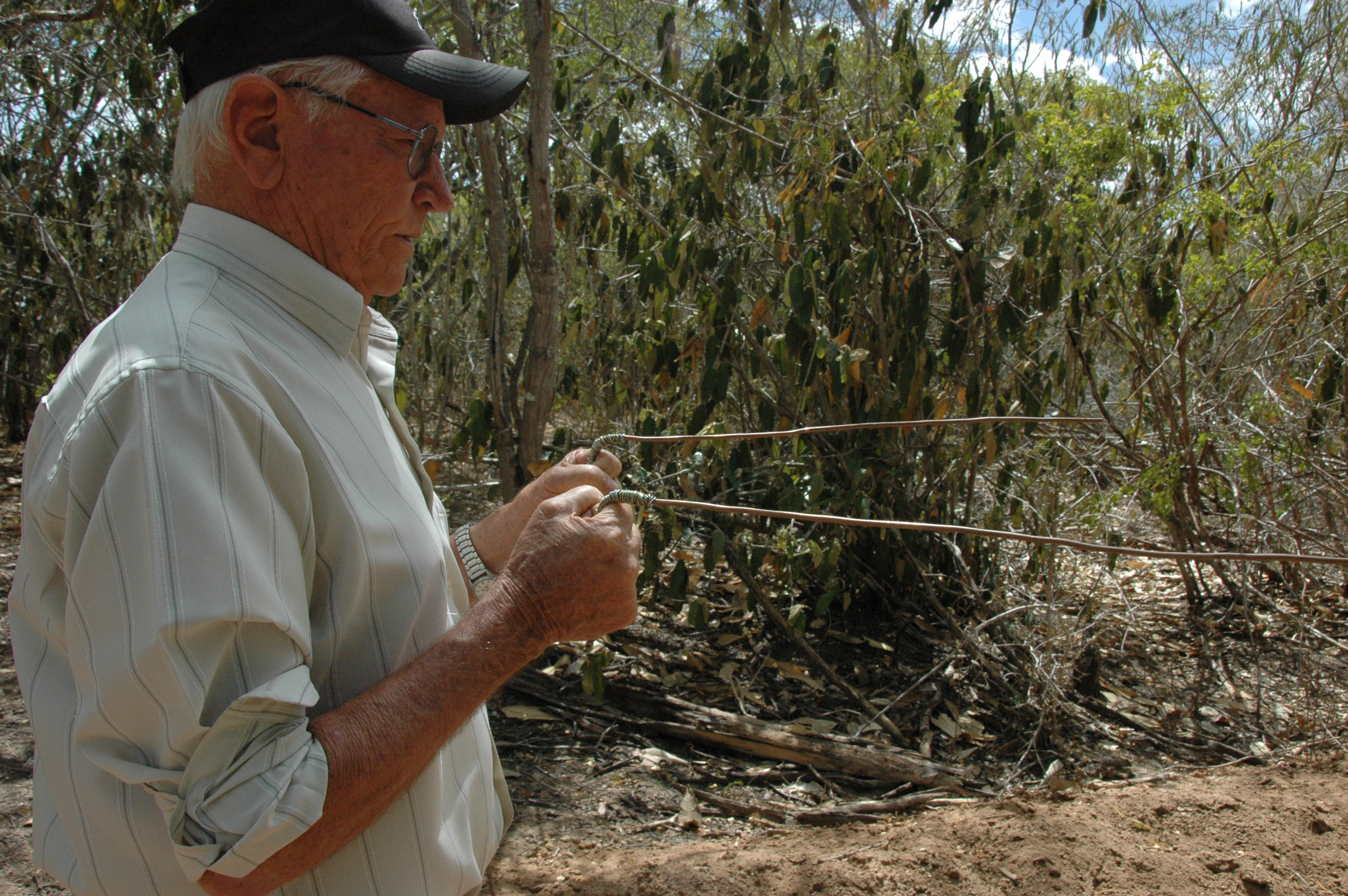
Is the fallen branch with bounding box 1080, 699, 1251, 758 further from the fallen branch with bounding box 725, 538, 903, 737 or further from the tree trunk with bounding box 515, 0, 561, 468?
the tree trunk with bounding box 515, 0, 561, 468

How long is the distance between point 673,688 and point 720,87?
247 cm

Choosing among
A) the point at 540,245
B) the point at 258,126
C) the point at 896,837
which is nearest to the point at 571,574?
the point at 258,126

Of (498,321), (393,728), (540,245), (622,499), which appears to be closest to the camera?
(393,728)

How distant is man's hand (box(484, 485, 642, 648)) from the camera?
115cm

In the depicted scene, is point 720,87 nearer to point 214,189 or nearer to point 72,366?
point 214,189

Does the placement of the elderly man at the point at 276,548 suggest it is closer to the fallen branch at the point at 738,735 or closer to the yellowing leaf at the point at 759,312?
the fallen branch at the point at 738,735

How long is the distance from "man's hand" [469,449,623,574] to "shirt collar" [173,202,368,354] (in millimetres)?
551

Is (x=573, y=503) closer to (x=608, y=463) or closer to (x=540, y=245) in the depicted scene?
(x=608, y=463)

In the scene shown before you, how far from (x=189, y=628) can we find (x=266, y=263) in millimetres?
487

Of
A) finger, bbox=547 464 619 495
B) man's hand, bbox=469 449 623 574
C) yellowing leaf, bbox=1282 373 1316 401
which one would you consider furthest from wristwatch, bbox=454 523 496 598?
yellowing leaf, bbox=1282 373 1316 401

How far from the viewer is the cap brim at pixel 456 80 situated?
46.9 inches

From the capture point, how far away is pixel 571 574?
1191 millimetres

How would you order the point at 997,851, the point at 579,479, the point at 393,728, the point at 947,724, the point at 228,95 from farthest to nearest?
the point at 947,724 → the point at 997,851 → the point at 579,479 → the point at 228,95 → the point at 393,728

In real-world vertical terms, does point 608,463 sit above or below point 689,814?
above
